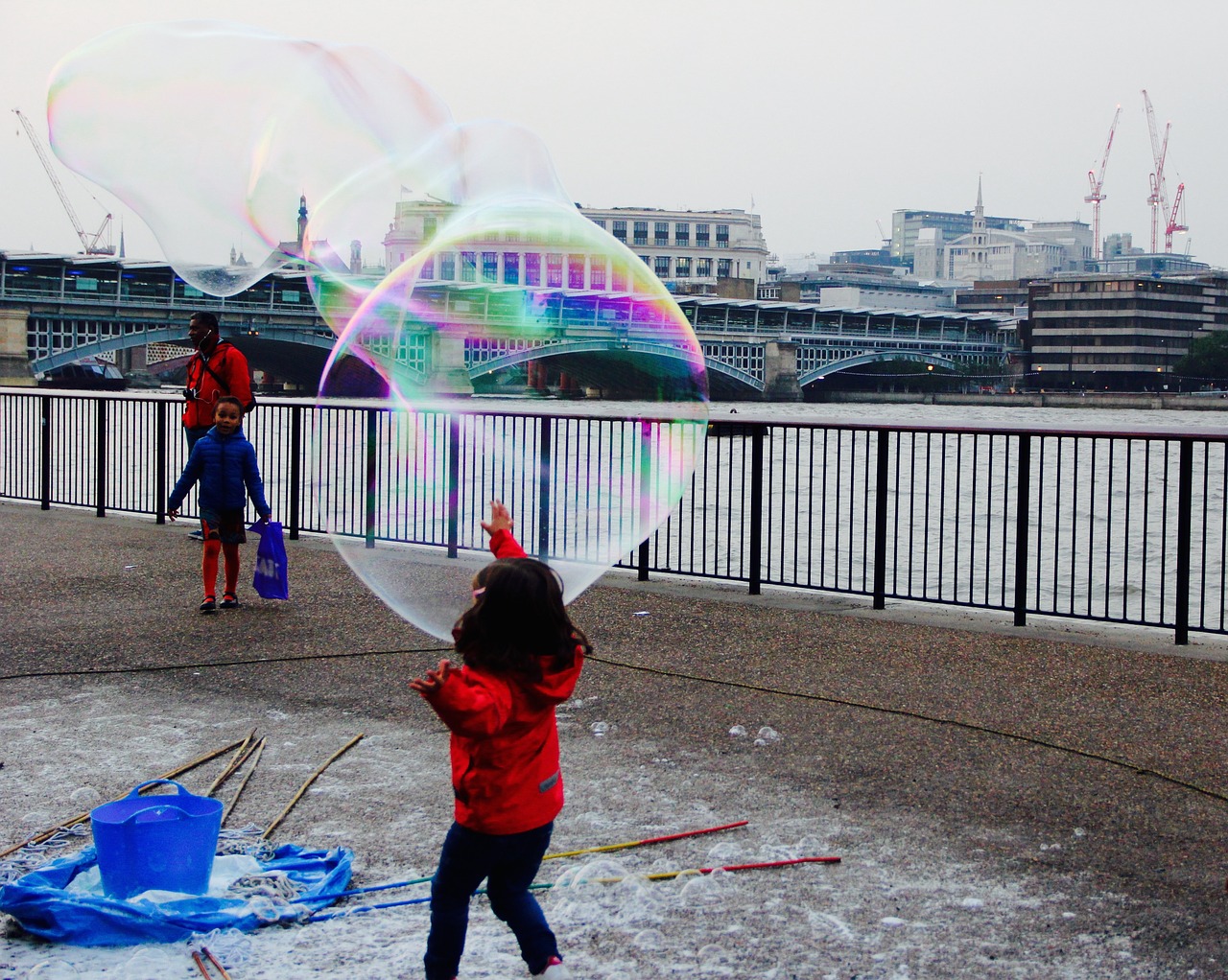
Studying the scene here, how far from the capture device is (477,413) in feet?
15.8

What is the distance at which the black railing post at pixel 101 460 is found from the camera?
12094mm

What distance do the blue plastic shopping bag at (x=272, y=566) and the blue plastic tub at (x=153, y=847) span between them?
414 centimetres

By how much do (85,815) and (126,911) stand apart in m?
0.92

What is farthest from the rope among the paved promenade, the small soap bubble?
the small soap bubble

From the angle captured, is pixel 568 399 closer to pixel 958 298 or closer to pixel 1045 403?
pixel 1045 403

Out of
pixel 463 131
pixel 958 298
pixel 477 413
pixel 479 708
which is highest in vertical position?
pixel 958 298

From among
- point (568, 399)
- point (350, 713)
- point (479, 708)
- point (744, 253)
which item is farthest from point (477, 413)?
point (744, 253)

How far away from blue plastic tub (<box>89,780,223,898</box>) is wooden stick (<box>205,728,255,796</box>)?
891mm

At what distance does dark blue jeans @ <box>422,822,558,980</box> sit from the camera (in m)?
2.87

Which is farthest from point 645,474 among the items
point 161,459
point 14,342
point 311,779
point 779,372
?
point 779,372

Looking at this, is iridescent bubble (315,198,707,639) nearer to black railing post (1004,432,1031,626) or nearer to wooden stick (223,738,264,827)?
wooden stick (223,738,264,827)

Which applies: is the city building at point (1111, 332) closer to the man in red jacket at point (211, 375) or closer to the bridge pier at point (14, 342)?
the bridge pier at point (14, 342)

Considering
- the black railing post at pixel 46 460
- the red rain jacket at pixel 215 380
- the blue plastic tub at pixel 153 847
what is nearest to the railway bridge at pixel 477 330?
the red rain jacket at pixel 215 380

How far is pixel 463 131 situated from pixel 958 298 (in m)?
189
